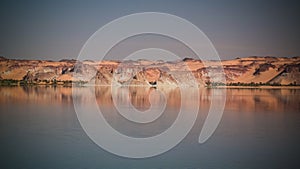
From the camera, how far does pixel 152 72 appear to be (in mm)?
116188

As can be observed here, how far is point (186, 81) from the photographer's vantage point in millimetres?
112375

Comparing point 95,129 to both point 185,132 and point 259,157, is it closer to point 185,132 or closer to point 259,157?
point 185,132

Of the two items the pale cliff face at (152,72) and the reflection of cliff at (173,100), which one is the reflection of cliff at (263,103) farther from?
the pale cliff face at (152,72)

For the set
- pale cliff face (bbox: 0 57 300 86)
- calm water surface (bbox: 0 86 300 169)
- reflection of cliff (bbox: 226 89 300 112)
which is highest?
pale cliff face (bbox: 0 57 300 86)

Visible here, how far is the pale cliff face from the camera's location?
10712cm

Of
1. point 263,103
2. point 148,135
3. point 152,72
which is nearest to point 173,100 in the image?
point 263,103

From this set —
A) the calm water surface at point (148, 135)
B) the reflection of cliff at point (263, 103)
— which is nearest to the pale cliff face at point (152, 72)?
the reflection of cliff at point (263, 103)

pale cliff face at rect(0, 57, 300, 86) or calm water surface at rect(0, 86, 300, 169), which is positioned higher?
pale cliff face at rect(0, 57, 300, 86)

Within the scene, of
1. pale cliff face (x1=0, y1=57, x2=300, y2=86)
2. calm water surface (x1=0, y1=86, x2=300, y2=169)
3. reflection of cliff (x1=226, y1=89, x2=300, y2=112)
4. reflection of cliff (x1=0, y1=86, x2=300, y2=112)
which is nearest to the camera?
calm water surface (x1=0, y1=86, x2=300, y2=169)

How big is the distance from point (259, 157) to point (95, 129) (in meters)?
6.91

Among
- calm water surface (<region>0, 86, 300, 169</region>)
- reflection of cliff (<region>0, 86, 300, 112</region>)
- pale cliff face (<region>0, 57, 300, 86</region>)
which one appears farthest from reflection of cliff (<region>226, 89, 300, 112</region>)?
pale cliff face (<region>0, 57, 300, 86</region>)

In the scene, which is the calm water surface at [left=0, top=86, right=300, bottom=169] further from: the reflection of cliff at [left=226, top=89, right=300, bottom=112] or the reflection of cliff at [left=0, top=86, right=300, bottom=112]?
the reflection of cliff at [left=0, top=86, right=300, bottom=112]

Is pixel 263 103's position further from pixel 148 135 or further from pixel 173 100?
pixel 148 135

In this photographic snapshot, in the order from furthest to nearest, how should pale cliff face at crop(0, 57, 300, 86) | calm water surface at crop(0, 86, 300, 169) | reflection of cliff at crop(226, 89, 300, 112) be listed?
pale cliff face at crop(0, 57, 300, 86)
reflection of cliff at crop(226, 89, 300, 112)
calm water surface at crop(0, 86, 300, 169)
